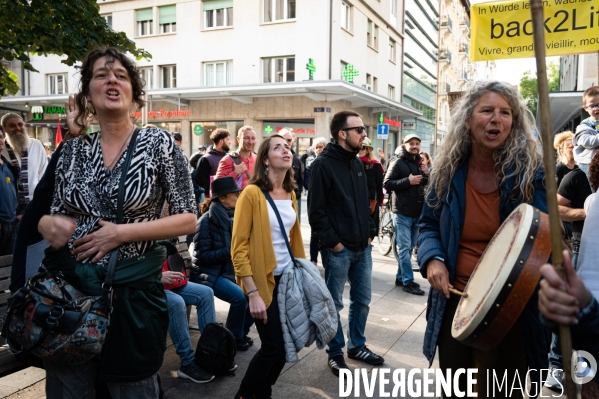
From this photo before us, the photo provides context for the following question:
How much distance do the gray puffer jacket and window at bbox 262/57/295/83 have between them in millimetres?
20698

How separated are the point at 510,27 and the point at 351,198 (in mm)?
3108

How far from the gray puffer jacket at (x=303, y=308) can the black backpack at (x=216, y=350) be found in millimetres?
774

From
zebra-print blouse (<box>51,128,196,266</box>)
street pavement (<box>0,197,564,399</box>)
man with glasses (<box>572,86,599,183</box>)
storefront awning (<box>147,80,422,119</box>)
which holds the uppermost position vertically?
storefront awning (<box>147,80,422,119</box>)

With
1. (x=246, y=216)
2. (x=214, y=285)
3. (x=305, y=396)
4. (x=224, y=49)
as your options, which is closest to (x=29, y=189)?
(x=214, y=285)

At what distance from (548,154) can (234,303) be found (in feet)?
11.4

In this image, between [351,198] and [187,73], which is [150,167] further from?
[187,73]

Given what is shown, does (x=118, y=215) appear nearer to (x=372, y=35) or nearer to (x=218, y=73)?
(x=218, y=73)

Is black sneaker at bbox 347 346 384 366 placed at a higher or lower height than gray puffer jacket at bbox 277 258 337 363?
lower

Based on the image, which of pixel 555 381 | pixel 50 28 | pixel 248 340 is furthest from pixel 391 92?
pixel 555 381

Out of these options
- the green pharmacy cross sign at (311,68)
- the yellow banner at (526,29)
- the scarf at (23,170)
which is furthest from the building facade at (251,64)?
the scarf at (23,170)

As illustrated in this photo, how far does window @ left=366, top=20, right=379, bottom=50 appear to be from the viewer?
2738cm

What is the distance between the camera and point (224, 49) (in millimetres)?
24188

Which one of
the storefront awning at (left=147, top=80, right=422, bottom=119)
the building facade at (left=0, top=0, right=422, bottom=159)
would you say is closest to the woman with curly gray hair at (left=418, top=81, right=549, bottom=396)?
the storefront awning at (left=147, top=80, right=422, bottom=119)

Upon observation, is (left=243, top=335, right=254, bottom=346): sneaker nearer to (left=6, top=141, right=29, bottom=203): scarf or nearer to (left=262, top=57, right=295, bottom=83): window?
(left=6, top=141, right=29, bottom=203): scarf
